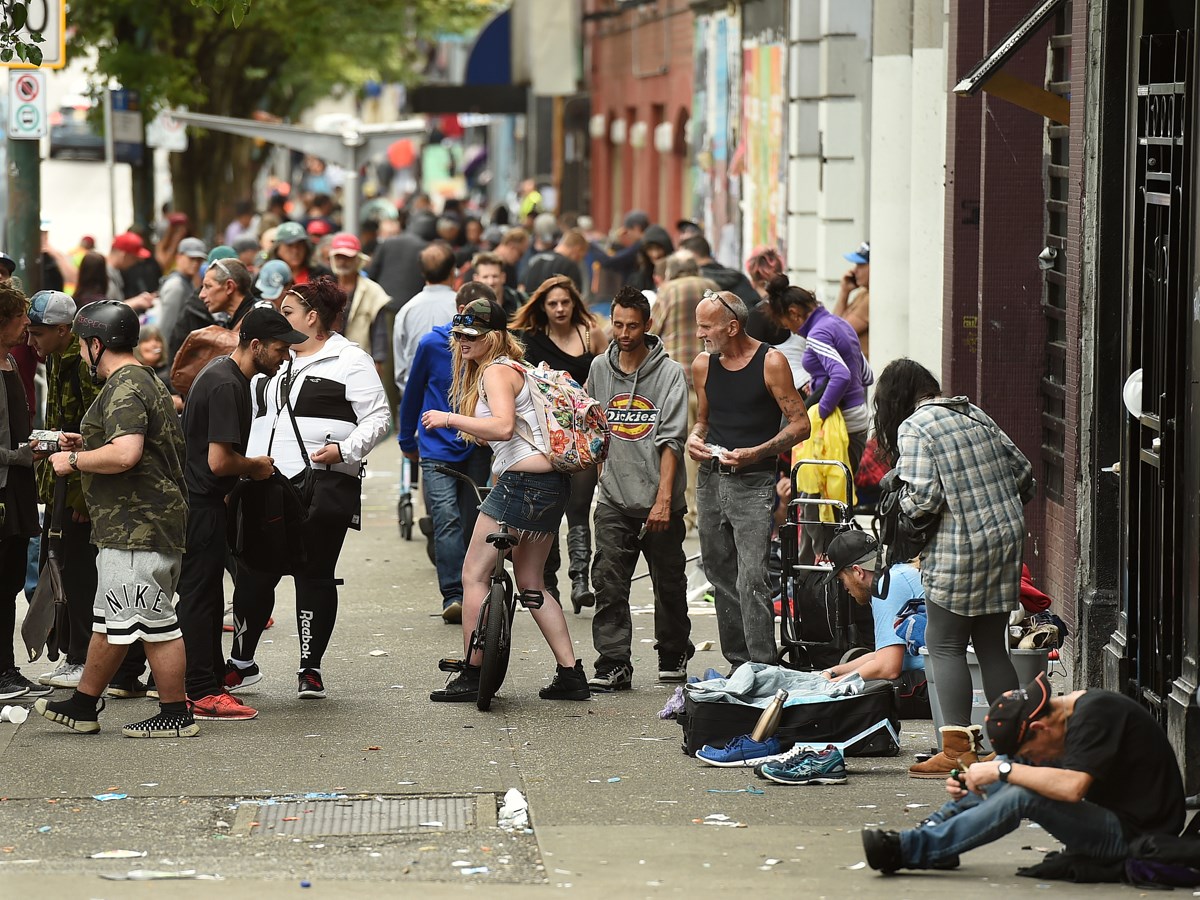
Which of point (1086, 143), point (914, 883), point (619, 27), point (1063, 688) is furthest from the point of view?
point (619, 27)

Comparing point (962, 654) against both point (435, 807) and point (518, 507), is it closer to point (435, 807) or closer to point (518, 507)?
point (435, 807)

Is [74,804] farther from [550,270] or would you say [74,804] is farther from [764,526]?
[550,270]

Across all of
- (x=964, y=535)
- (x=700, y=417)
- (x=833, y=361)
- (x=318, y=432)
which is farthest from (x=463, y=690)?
(x=833, y=361)

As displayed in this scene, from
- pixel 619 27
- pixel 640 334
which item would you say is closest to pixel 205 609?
pixel 640 334

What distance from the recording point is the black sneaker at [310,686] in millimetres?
9648

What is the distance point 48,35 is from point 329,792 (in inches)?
332

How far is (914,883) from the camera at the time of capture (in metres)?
6.64

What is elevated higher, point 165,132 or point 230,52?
point 230,52

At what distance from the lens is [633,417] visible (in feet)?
32.5

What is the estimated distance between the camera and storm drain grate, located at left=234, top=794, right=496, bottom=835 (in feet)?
24.1

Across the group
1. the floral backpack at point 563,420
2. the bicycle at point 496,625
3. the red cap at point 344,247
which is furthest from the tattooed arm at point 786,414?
the red cap at point 344,247

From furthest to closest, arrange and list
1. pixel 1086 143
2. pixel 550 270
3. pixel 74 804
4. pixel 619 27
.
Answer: pixel 619 27
pixel 550 270
pixel 1086 143
pixel 74 804

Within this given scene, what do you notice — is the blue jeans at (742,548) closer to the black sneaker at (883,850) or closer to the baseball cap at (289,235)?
the black sneaker at (883,850)

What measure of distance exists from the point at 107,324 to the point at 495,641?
2128 mm
